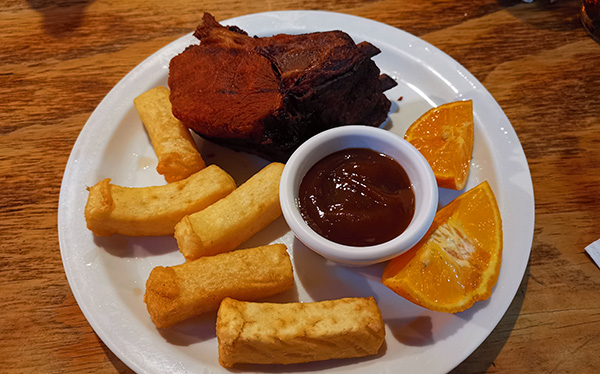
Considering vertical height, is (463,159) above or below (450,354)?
above

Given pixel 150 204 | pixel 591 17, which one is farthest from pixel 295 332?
pixel 591 17

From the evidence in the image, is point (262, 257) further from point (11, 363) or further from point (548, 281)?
point (548, 281)

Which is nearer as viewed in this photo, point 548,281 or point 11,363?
point 11,363

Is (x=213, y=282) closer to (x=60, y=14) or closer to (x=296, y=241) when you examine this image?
(x=296, y=241)

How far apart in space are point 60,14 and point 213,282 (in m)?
2.67

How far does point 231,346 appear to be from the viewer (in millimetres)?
1741

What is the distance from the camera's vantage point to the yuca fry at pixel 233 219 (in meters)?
2.04

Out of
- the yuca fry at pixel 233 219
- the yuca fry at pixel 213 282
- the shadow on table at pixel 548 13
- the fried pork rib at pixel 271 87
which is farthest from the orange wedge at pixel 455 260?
the shadow on table at pixel 548 13

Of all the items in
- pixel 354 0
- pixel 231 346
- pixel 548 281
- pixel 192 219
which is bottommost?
pixel 548 281

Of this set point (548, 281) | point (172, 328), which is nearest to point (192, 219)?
point (172, 328)

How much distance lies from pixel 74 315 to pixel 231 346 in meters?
0.93

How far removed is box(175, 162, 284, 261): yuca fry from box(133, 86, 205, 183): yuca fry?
12.8 inches

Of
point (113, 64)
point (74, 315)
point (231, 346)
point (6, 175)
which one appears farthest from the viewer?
point (113, 64)

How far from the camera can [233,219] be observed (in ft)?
6.87
